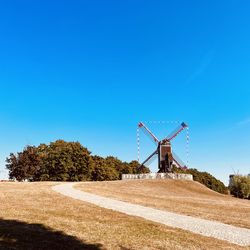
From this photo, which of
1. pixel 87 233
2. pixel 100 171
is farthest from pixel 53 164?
pixel 87 233

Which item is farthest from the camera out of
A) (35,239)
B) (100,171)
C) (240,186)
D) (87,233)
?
(100,171)

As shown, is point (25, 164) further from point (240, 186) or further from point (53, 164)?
point (240, 186)

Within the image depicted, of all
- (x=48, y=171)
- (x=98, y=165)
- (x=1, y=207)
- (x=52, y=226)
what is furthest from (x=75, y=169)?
(x=52, y=226)

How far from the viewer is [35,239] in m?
10.7

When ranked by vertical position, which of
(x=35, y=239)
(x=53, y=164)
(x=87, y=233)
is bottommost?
(x=35, y=239)

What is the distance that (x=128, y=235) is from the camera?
39.6 feet

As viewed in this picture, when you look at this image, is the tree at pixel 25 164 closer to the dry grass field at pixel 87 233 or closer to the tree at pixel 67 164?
the tree at pixel 67 164

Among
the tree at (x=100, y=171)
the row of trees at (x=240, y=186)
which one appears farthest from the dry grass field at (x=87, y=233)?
the tree at (x=100, y=171)

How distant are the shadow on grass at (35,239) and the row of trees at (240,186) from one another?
57.1 m

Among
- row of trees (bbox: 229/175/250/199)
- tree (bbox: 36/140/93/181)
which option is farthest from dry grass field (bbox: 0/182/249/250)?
tree (bbox: 36/140/93/181)

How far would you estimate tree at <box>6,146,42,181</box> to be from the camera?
81.2 m

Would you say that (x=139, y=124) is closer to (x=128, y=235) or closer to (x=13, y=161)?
(x=13, y=161)

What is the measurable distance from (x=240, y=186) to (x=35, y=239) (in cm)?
5937

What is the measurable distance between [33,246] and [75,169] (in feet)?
235
